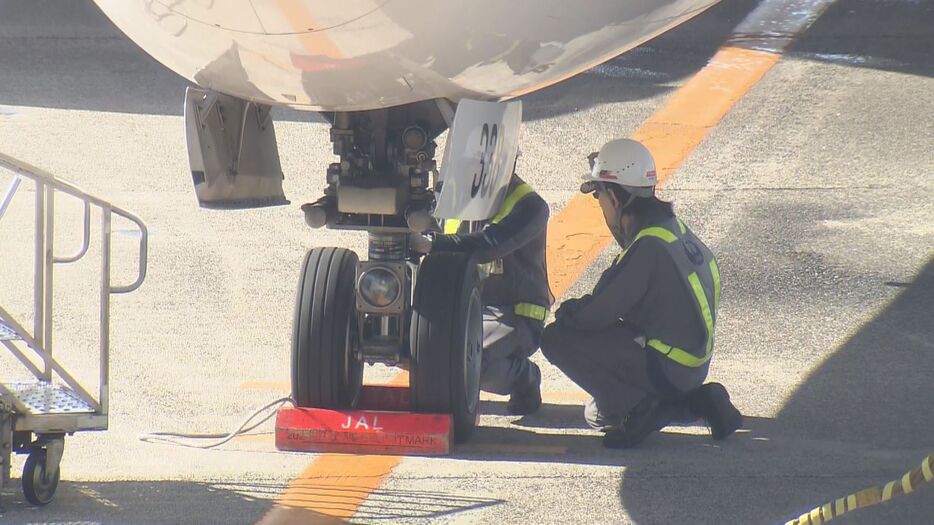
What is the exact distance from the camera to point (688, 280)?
20.3 feet

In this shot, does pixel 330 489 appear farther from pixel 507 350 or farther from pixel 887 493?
pixel 887 493

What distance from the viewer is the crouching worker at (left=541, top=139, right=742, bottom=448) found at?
6.16 m

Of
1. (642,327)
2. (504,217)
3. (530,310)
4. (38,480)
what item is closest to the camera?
(38,480)

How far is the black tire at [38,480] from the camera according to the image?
16.4 ft

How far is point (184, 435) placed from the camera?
240 inches

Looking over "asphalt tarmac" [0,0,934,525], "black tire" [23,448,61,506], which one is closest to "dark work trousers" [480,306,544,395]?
"asphalt tarmac" [0,0,934,525]

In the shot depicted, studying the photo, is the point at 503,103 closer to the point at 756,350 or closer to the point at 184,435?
the point at 184,435

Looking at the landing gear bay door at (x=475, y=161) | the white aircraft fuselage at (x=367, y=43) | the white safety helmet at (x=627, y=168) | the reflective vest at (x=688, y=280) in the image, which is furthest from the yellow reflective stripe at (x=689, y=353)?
the white aircraft fuselage at (x=367, y=43)

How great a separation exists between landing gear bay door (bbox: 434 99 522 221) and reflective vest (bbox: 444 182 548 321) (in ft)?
1.74

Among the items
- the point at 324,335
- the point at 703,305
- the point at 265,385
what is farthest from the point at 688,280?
the point at 265,385

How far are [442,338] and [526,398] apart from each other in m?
0.94

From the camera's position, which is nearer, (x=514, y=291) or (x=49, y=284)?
(x=49, y=284)

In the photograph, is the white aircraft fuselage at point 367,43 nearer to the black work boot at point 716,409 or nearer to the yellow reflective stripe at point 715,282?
the yellow reflective stripe at point 715,282

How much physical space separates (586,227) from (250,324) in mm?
2858
